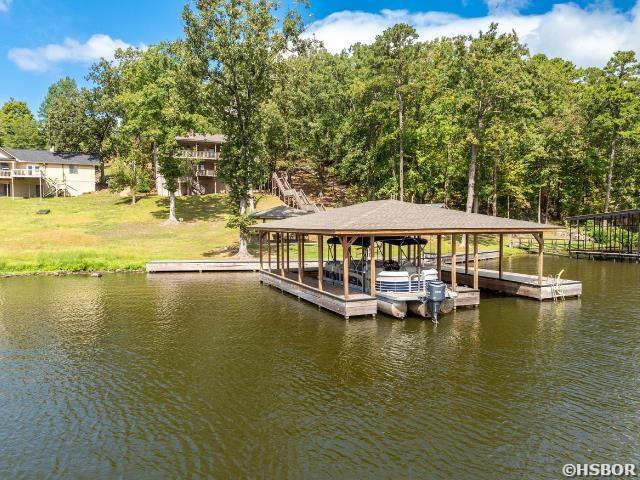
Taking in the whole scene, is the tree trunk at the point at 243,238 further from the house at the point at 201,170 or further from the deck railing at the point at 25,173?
the deck railing at the point at 25,173

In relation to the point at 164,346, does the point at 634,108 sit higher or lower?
higher

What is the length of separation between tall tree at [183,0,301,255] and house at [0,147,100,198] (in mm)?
38706

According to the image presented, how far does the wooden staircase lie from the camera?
55.1 metres

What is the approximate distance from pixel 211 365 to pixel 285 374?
104 inches

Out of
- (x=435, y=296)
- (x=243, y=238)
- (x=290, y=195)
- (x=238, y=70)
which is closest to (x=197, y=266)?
(x=243, y=238)

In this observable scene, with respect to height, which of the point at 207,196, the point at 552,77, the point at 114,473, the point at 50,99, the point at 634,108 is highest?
the point at 50,99

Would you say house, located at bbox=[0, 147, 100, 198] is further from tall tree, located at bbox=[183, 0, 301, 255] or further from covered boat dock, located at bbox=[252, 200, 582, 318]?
covered boat dock, located at bbox=[252, 200, 582, 318]

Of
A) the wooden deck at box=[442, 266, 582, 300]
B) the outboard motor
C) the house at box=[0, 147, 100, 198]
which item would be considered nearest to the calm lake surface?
the outboard motor

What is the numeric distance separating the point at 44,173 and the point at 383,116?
47.7 meters

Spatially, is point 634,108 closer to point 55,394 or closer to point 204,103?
point 204,103

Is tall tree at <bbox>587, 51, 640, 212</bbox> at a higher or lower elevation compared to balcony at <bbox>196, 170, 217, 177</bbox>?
higher

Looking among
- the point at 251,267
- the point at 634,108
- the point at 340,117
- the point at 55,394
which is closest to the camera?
the point at 55,394

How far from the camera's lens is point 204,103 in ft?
118

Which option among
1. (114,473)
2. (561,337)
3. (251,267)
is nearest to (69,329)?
(114,473)
